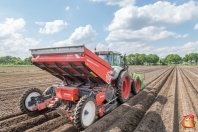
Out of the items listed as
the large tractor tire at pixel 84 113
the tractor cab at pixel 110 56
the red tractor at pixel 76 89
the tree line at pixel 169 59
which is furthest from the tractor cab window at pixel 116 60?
the tree line at pixel 169 59

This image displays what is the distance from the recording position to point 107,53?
8688mm

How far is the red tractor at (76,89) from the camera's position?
18.1ft

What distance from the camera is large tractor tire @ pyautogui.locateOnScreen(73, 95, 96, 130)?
5227 mm

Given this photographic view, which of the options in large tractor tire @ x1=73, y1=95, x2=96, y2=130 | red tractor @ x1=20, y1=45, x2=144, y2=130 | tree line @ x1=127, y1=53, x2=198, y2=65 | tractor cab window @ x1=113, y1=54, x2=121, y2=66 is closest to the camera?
large tractor tire @ x1=73, y1=95, x2=96, y2=130

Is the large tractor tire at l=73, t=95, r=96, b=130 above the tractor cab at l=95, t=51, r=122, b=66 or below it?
below

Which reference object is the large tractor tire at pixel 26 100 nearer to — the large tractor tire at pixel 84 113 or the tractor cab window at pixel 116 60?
the large tractor tire at pixel 84 113

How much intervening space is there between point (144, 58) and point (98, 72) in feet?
431

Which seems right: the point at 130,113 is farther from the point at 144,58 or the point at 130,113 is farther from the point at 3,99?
the point at 144,58

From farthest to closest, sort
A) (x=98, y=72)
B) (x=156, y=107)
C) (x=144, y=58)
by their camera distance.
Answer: (x=144, y=58) → (x=156, y=107) → (x=98, y=72)

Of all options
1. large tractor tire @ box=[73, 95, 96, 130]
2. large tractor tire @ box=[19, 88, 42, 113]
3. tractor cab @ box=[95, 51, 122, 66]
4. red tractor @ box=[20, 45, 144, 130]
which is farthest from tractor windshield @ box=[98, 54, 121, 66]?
large tractor tire @ box=[19, 88, 42, 113]

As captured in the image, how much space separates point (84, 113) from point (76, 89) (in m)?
1.09

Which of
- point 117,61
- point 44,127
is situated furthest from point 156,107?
point 44,127

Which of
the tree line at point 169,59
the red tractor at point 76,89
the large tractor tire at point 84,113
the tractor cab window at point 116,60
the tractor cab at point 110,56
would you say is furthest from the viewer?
the tree line at point 169,59

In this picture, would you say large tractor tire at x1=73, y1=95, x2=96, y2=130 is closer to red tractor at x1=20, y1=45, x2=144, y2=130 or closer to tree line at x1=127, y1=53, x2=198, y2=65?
red tractor at x1=20, y1=45, x2=144, y2=130
